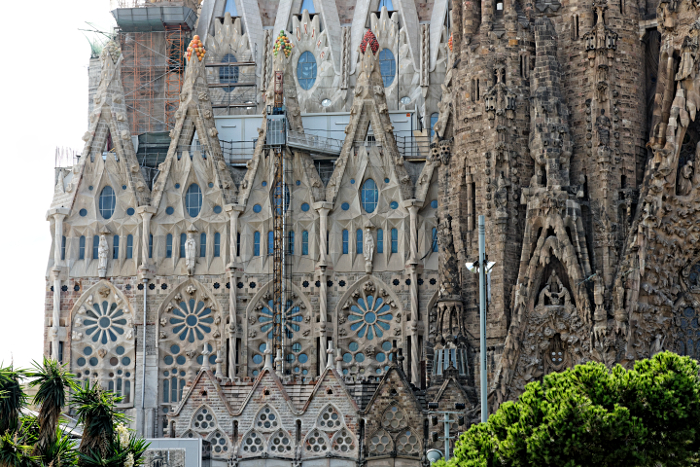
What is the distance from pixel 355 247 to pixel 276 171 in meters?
4.93

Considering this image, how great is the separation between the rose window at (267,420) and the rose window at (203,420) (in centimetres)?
182

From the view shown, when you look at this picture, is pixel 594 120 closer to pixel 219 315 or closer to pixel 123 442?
pixel 219 315

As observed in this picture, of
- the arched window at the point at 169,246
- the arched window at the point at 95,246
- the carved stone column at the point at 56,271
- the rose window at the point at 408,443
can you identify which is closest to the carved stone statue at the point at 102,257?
the arched window at the point at 95,246

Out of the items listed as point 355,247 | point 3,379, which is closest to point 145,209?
point 355,247

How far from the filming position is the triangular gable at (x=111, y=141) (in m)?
61.9

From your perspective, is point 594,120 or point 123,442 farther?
point 594,120

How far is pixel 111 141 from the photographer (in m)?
63.2

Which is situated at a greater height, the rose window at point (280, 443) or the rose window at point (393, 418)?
the rose window at point (393, 418)

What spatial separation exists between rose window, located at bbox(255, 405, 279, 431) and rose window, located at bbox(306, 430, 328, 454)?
4.93 ft

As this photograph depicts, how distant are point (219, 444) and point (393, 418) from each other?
7.13 m

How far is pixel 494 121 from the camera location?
54.1 meters

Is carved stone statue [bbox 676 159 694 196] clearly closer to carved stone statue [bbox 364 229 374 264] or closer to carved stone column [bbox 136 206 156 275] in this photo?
carved stone statue [bbox 364 229 374 264]

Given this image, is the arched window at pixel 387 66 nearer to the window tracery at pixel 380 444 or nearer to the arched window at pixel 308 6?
the arched window at pixel 308 6

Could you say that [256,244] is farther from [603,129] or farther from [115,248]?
[603,129]
